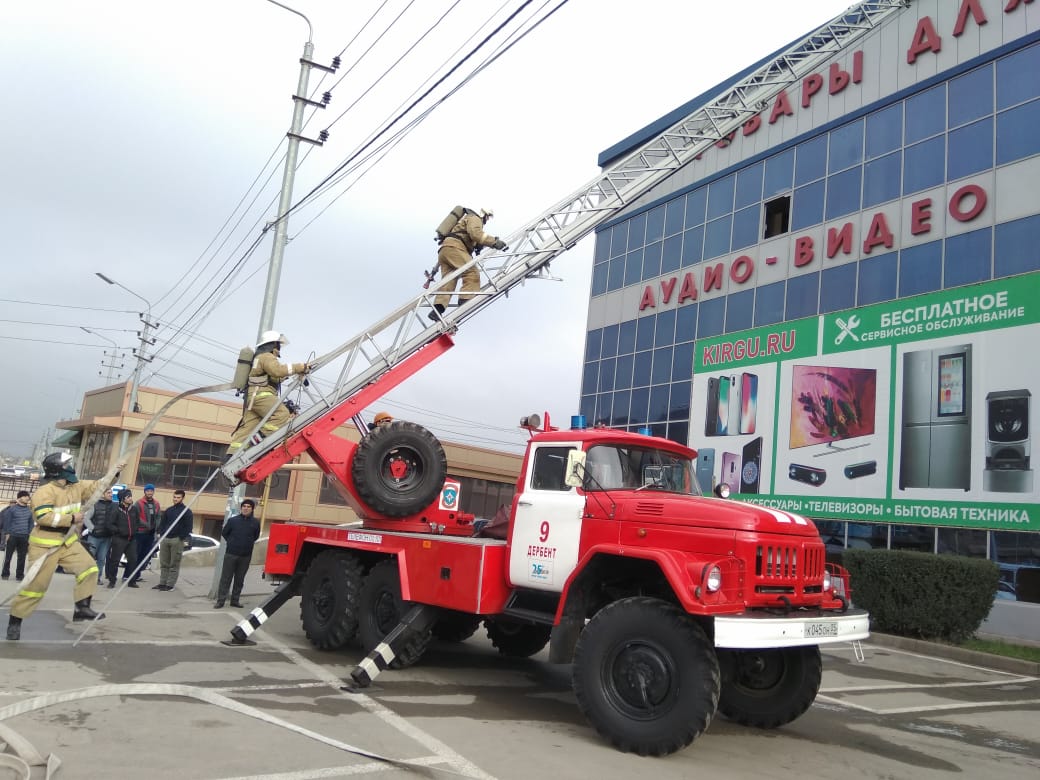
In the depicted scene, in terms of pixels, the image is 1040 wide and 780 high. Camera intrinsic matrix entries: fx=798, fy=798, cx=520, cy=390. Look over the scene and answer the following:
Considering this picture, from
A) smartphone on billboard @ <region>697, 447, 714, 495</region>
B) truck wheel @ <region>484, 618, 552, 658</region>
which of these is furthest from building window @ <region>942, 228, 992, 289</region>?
truck wheel @ <region>484, 618, 552, 658</region>

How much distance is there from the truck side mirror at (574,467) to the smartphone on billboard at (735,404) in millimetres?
15809

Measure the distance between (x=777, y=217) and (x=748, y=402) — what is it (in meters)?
5.98

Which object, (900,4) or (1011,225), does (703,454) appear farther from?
(900,4)

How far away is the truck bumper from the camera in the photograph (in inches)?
211

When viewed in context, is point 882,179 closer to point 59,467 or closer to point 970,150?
point 970,150

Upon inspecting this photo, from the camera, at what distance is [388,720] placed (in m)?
6.07

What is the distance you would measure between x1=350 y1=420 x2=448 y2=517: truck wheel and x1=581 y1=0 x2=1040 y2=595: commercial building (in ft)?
25.8

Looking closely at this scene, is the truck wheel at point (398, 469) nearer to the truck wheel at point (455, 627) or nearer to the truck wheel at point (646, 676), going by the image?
the truck wheel at point (455, 627)

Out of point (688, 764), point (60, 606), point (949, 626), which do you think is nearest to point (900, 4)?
point (949, 626)

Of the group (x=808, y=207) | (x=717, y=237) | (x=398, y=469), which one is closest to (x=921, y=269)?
(x=808, y=207)

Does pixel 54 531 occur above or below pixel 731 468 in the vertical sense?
below

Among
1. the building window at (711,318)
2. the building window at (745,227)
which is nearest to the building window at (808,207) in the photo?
the building window at (745,227)

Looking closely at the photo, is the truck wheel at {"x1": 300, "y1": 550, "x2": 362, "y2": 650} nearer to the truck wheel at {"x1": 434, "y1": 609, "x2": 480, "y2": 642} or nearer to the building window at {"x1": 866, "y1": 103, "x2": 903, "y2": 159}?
the truck wheel at {"x1": 434, "y1": 609, "x2": 480, "y2": 642}

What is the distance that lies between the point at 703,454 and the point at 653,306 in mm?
6326
